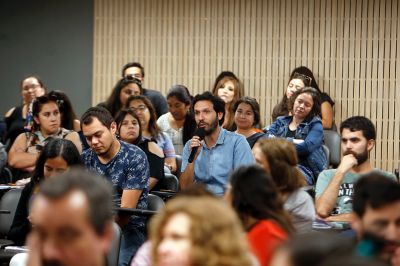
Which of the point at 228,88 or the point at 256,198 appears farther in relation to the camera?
the point at 228,88

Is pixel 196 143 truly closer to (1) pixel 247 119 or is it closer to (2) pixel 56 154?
(1) pixel 247 119

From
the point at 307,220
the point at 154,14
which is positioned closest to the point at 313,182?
the point at 307,220

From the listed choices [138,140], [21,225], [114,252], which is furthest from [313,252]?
[138,140]

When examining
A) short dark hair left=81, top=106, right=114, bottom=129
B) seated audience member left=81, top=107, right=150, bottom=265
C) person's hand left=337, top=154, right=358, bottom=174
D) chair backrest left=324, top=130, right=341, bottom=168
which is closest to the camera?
seated audience member left=81, top=107, right=150, bottom=265

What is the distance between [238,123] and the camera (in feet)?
28.2

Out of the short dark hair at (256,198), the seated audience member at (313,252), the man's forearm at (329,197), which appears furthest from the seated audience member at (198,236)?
the man's forearm at (329,197)

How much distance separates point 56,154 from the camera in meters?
5.97

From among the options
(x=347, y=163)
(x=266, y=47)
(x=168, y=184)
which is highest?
(x=266, y=47)

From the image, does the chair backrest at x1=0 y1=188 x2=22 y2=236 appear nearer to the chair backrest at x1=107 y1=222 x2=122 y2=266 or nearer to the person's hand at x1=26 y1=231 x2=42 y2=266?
the chair backrest at x1=107 y1=222 x2=122 y2=266

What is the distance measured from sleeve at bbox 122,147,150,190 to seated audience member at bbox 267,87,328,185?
79.3 inches

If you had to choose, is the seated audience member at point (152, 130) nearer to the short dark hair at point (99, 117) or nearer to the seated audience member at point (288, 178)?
the short dark hair at point (99, 117)

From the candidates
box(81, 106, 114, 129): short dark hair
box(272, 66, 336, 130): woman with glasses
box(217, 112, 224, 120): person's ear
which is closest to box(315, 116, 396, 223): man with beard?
box(217, 112, 224, 120): person's ear

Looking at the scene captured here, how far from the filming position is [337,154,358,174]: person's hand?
644cm

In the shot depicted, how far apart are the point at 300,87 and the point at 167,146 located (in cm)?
159
